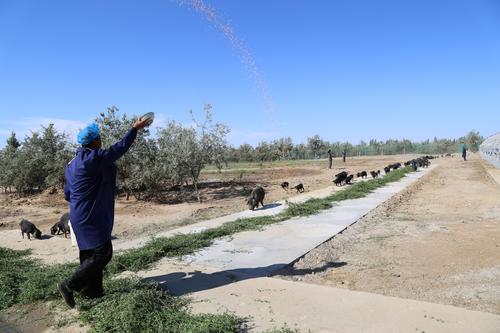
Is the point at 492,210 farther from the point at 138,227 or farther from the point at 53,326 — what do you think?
the point at 53,326

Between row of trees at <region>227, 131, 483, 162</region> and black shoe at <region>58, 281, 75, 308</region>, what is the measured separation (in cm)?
5197

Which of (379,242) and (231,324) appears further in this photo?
(379,242)

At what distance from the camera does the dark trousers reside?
14.3 ft

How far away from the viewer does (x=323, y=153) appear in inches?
2857

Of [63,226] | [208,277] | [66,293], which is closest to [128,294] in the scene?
[66,293]

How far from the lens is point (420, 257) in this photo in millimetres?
6695

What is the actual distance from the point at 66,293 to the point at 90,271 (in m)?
0.39

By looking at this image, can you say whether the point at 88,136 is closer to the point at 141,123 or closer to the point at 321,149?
the point at 141,123

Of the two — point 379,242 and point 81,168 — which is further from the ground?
point 81,168

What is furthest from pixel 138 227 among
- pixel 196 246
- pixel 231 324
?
pixel 231 324

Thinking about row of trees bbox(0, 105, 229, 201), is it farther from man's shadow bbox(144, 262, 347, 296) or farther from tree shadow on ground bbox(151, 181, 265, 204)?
man's shadow bbox(144, 262, 347, 296)

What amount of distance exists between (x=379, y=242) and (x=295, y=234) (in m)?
1.69

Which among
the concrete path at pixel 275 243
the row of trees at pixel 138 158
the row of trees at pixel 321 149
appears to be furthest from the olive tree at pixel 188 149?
the row of trees at pixel 321 149

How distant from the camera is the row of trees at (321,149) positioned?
65.2 metres
